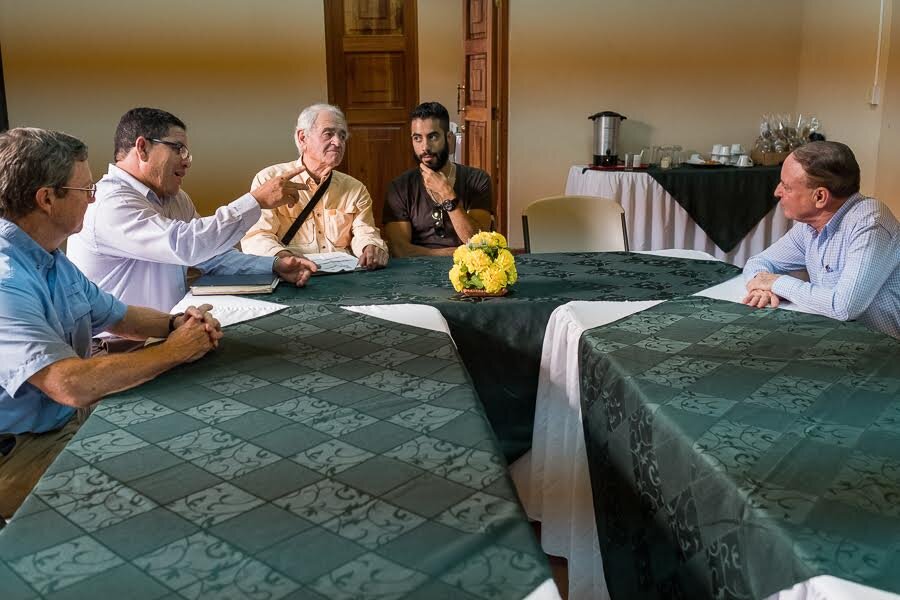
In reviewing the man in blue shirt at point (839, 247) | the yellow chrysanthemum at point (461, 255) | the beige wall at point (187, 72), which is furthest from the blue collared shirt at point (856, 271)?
the beige wall at point (187, 72)

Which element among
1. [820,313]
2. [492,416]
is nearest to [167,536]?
[492,416]

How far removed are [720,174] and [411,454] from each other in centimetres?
482

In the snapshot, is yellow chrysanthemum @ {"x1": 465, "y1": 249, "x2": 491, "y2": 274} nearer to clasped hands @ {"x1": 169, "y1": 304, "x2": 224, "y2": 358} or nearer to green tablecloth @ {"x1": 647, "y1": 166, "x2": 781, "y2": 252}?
clasped hands @ {"x1": 169, "y1": 304, "x2": 224, "y2": 358}

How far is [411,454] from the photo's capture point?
1282 millimetres

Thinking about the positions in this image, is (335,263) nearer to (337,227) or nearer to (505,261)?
(337,227)

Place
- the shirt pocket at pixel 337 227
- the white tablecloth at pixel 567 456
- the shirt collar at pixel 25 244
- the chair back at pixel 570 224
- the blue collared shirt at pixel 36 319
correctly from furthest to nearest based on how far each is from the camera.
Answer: the chair back at pixel 570 224
the shirt pocket at pixel 337 227
the white tablecloth at pixel 567 456
the shirt collar at pixel 25 244
the blue collared shirt at pixel 36 319

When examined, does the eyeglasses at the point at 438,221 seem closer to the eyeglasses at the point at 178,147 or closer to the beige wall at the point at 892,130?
the eyeglasses at the point at 178,147

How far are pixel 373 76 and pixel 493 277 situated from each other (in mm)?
3748

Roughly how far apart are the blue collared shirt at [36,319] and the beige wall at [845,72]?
5428 millimetres

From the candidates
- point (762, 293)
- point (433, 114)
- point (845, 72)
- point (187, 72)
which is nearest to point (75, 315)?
point (762, 293)

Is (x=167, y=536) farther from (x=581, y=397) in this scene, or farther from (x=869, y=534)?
(x=581, y=397)

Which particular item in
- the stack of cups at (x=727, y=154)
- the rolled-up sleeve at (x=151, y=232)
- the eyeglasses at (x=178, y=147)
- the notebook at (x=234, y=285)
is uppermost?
the eyeglasses at (x=178, y=147)

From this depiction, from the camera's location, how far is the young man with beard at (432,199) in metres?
3.50

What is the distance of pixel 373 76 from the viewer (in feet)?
18.7
